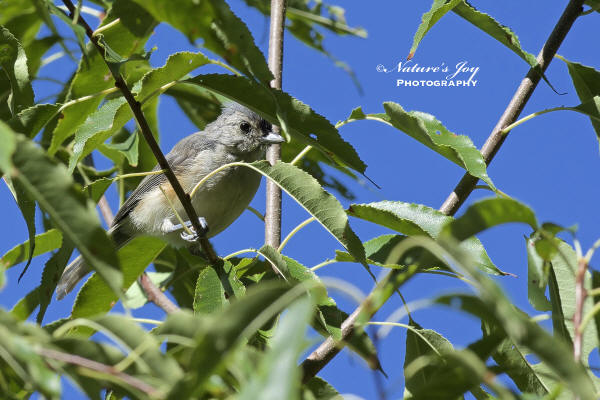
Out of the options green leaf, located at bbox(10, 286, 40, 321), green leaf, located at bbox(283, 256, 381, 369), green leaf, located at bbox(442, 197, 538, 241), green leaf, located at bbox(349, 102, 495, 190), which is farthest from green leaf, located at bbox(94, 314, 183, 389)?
green leaf, located at bbox(10, 286, 40, 321)

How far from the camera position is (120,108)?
235cm

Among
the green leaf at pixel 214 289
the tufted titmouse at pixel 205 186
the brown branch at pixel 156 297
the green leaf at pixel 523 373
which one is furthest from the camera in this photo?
the tufted titmouse at pixel 205 186

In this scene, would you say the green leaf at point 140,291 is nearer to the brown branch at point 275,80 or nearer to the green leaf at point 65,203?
the brown branch at point 275,80

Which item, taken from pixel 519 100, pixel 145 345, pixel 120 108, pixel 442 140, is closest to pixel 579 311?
pixel 145 345

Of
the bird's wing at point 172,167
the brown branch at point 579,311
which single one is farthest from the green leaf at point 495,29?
the bird's wing at point 172,167

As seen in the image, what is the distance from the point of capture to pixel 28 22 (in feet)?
11.1

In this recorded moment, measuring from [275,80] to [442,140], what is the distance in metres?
1.09

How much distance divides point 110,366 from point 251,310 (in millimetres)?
334

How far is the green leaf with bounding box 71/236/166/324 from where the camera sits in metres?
2.58

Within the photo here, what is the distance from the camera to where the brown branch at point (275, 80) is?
322cm

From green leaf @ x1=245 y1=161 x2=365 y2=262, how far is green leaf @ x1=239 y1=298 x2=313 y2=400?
3.19 feet

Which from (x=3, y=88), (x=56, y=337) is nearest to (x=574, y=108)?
(x=56, y=337)

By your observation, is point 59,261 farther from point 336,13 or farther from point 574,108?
point 336,13

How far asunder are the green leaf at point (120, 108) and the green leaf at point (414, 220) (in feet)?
2.35
